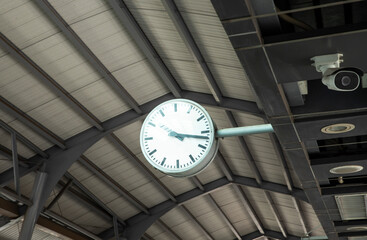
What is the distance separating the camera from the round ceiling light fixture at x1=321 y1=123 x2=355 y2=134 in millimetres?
9164

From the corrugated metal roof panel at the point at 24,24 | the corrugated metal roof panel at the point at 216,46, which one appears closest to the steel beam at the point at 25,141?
the corrugated metal roof panel at the point at 24,24

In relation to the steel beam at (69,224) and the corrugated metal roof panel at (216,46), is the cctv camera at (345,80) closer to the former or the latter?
the corrugated metal roof panel at (216,46)

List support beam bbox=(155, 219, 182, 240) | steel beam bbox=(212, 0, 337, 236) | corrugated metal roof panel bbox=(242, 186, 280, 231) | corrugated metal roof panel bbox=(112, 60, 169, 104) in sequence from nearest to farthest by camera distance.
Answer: steel beam bbox=(212, 0, 337, 236) → corrugated metal roof panel bbox=(112, 60, 169, 104) → corrugated metal roof panel bbox=(242, 186, 280, 231) → support beam bbox=(155, 219, 182, 240)

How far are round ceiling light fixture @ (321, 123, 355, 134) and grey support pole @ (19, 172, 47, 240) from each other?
15105 mm

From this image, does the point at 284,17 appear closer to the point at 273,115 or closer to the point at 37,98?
the point at 273,115

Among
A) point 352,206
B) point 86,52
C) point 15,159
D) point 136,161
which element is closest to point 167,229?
point 136,161

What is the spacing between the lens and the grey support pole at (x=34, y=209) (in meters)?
21.2

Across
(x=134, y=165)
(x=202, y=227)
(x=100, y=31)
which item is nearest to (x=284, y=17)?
(x=100, y=31)

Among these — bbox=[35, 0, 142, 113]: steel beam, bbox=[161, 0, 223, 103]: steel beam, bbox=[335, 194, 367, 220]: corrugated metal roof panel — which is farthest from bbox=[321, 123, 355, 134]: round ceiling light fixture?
bbox=[35, 0, 142, 113]: steel beam

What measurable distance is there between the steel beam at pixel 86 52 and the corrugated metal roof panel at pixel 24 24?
0.90 ft

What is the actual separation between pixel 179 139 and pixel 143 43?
46.0 feet

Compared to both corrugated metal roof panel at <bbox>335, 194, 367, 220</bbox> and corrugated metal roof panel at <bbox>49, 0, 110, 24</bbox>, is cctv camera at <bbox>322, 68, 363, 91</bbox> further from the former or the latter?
corrugated metal roof panel at <bbox>49, 0, 110, 24</bbox>

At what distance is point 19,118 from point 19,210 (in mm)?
4767

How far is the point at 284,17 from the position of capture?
258 inches
